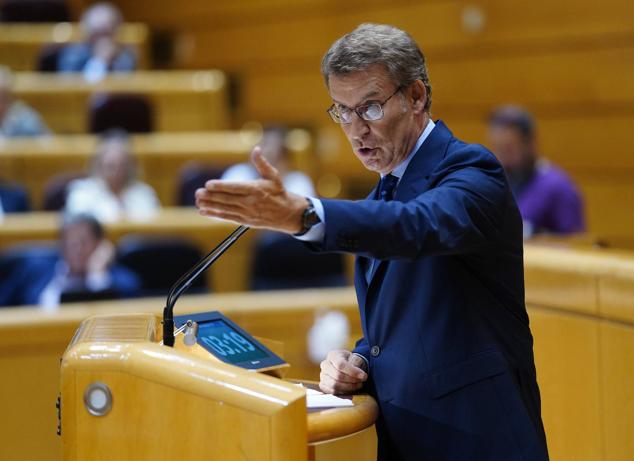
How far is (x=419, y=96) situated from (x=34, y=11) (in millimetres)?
5194

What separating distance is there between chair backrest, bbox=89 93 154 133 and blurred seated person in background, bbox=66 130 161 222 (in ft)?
1.84

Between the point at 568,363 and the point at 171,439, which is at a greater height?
the point at 171,439

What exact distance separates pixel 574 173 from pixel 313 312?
1.96m

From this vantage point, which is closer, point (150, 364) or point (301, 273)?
point (150, 364)

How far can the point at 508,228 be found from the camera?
110cm

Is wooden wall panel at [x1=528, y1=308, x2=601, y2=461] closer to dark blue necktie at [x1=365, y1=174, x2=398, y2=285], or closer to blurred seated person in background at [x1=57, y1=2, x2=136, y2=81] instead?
dark blue necktie at [x1=365, y1=174, x2=398, y2=285]

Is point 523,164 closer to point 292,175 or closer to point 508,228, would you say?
point 292,175

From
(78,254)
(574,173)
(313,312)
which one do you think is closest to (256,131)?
(574,173)

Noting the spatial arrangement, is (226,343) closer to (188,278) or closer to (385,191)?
(188,278)

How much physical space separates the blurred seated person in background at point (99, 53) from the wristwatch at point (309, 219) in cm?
412

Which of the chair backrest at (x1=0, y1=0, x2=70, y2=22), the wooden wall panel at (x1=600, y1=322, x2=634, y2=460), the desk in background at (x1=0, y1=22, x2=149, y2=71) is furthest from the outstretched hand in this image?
the chair backrest at (x1=0, y1=0, x2=70, y2=22)

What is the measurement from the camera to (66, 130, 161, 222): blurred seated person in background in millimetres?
3730

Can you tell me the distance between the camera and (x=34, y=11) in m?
5.94

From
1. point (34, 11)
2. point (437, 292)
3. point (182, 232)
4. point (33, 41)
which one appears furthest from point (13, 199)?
point (437, 292)
